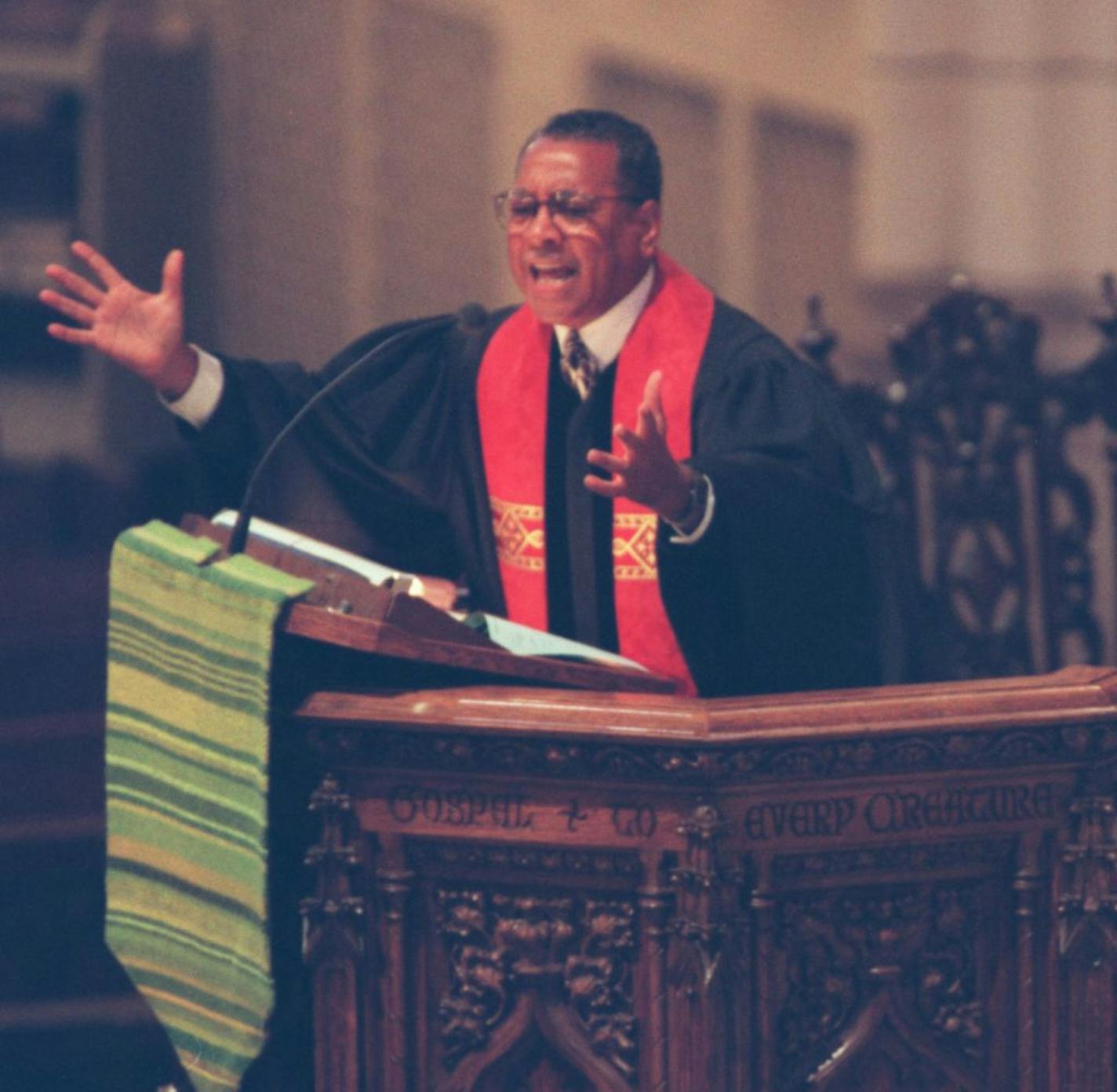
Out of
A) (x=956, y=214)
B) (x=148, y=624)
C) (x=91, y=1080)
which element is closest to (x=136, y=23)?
(x=956, y=214)

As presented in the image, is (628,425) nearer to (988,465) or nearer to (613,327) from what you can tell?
(613,327)

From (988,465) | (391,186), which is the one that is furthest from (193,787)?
(391,186)

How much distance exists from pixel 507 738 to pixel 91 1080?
5.57ft

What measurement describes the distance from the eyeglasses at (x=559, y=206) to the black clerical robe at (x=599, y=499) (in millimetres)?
279

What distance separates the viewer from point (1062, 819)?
130 inches

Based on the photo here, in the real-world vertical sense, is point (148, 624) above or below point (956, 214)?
below

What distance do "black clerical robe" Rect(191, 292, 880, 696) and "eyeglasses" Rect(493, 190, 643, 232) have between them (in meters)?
0.28

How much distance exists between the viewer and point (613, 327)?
3.97 meters

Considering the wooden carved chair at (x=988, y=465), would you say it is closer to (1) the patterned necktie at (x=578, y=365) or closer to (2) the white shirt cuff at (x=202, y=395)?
(1) the patterned necktie at (x=578, y=365)

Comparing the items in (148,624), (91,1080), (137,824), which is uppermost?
(148,624)

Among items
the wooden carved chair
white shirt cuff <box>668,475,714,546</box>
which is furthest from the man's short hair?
the wooden carved chair

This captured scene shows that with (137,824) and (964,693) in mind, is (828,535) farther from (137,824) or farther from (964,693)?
(137,824)

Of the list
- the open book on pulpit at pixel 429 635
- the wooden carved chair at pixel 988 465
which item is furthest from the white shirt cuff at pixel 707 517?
the wooden carved chair at pixel 988 465

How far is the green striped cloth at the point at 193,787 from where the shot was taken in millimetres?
3355
